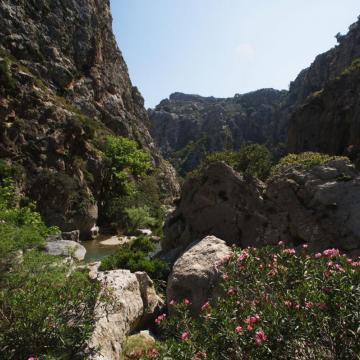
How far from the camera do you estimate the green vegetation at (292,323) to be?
5930 millimetres

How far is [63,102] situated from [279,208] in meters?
49.8

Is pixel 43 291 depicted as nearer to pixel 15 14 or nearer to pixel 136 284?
pixel 136 284

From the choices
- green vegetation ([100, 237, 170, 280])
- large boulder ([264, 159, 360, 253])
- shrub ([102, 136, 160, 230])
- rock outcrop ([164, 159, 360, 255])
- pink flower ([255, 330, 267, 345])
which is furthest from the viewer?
shrub ([102, 136, 160, 230])

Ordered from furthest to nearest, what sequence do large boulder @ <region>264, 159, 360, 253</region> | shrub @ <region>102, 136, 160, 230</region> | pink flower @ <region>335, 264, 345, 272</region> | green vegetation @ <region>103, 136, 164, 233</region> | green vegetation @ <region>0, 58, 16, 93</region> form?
shrub @ <region>102, 136, 160, 230</region>, green vegetation @ <region>103, 136, 164, 233</region>, green vegetation @ <region>0, 58, 16, 93</region>, large boulder @ <region>264, 159, 360, 253</region>, pink flower @ <region>335, 264, 345, 272</region>

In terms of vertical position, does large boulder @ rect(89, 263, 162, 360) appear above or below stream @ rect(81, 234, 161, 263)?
above

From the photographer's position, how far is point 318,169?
59.5ft

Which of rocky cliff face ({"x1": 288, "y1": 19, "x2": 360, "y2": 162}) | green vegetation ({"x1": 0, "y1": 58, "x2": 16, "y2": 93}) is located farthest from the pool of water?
rocky cliff face ({"x1": 288, "y1": 19, "x2": 360, "y2": 162})

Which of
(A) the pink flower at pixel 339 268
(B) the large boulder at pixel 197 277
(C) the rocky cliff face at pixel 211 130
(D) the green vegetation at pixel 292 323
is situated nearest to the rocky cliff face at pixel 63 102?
(B) the large boulder at pixel 197 277

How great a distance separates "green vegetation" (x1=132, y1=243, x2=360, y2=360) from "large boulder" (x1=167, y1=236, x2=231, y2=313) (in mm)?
6203

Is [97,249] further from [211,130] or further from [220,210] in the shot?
[211,130]

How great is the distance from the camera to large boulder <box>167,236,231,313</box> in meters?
14.1

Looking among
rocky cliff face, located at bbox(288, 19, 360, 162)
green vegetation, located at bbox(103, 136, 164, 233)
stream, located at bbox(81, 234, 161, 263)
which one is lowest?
stream, located at bbox(81, 234, 161, 263)

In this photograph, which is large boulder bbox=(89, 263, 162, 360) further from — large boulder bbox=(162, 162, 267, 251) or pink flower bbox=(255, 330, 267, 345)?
pink flower bbox=(255, 330, 267, 345)

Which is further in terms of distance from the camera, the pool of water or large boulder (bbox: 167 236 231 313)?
the pool of water
